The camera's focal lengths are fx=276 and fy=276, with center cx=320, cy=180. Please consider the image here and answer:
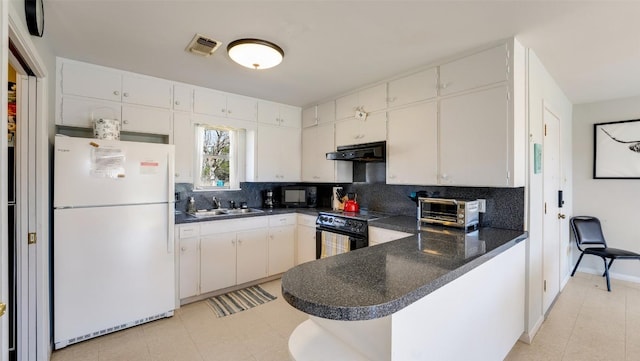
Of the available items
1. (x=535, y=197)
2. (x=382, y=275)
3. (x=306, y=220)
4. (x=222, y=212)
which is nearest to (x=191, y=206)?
(x=222, y=212)

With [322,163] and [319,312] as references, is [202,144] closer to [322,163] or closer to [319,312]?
[322,163]

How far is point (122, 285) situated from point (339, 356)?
2.18 metres

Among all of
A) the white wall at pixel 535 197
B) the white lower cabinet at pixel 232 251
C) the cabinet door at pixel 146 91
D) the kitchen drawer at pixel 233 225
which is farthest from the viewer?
the kitchen drawer at pixel 233 225

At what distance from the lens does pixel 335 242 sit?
10.1 feet

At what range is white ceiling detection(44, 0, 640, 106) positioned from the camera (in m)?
1.72

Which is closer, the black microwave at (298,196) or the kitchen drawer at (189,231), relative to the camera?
the kitchen drawer at (189,231)

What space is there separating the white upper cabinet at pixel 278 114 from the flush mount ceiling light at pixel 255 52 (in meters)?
1.49

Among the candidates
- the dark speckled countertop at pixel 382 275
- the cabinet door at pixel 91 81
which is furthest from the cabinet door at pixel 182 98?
the dark speckled countertop at pixel 382 275

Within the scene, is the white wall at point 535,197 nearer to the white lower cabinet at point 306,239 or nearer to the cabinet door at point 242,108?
the white lower cabinet at point 306,239

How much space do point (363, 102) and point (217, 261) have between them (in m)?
2.44

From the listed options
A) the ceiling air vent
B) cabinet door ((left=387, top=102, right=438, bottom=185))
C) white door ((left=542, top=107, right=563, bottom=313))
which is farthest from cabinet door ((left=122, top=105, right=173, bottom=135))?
white door ((left=542, top=107, right=563, bottom=313))

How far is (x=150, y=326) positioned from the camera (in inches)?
98.7

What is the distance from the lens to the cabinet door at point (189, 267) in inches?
112

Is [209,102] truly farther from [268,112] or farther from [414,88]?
[414,88]
